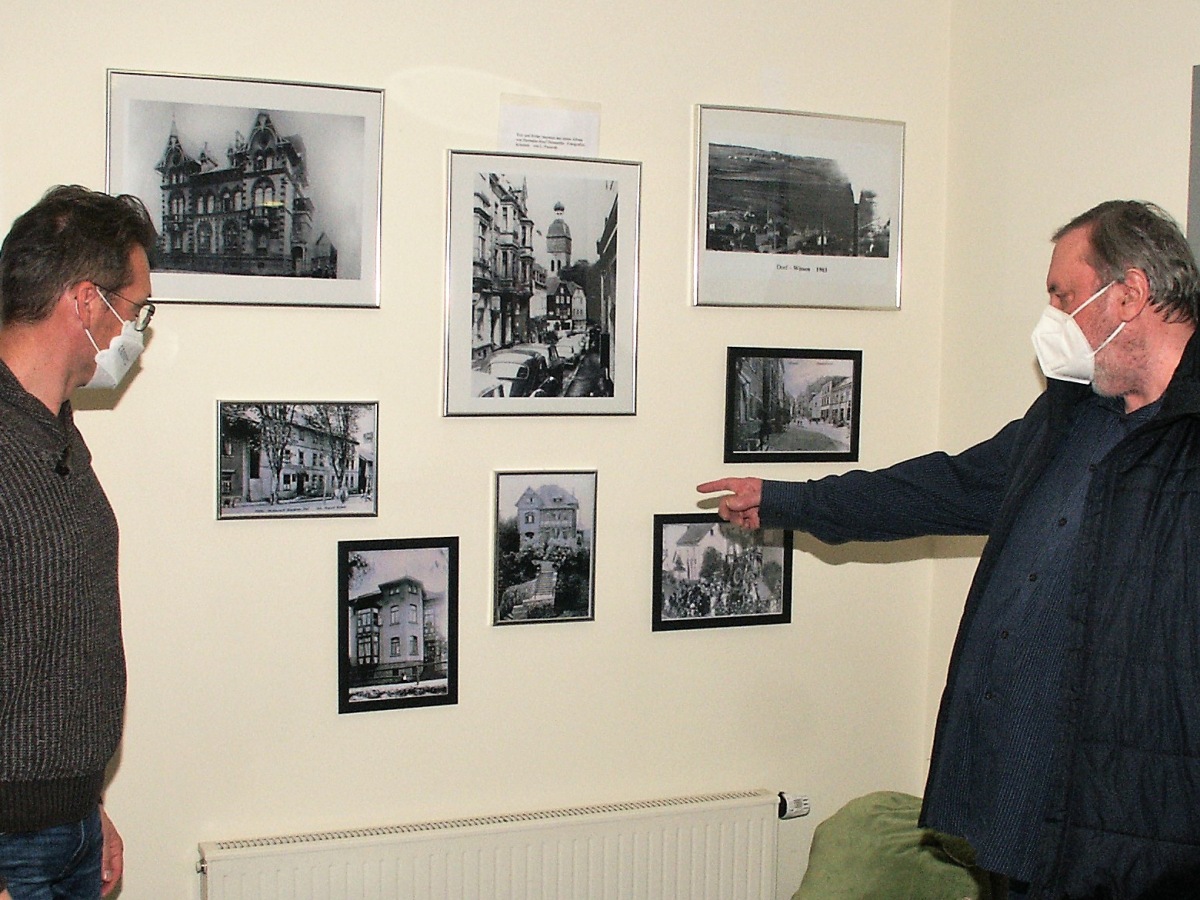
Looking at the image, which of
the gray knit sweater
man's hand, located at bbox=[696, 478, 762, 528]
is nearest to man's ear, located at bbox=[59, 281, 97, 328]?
the gray knit sweater

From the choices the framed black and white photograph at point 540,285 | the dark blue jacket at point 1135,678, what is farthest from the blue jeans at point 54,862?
the dark blue jacket at point 1135,678

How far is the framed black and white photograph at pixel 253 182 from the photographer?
2.48 m

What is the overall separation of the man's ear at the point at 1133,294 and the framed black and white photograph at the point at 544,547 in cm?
124

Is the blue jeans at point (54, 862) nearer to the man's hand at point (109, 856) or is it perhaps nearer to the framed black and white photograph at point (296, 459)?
the man's hand at point (109, 856)

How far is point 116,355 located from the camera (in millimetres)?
2098

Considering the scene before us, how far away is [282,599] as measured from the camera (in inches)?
104

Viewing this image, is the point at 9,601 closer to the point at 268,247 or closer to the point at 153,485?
the point at 153,485

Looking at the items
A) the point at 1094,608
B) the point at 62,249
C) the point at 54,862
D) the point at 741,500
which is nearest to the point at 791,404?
the point at 741,500

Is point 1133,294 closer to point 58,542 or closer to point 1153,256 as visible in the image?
point 1153,256

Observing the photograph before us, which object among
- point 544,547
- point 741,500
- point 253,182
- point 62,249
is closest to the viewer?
point 62,249

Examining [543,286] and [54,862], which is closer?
[54,862]

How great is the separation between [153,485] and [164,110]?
772mm

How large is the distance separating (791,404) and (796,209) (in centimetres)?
48

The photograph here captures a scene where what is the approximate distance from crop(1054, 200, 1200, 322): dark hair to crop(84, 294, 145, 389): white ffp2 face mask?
65.9 inches
